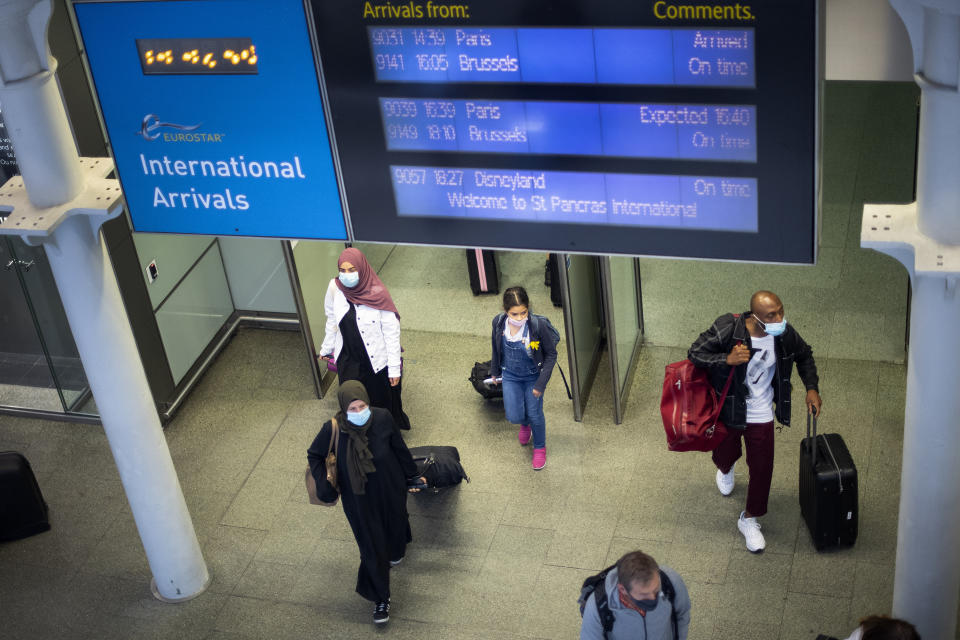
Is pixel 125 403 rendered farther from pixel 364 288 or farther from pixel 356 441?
pixel 364 288

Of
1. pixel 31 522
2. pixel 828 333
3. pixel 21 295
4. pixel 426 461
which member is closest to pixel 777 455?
pixel 828 333

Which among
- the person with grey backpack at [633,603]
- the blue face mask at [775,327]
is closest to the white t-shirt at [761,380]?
the blue face mask at [775,327]

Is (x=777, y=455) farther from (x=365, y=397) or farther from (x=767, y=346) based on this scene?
(x=365, y=397)

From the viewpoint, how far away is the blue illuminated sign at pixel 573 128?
4922 mm

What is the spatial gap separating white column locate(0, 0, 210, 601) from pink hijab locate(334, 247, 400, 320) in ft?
5.20

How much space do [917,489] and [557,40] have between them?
9.18 ft

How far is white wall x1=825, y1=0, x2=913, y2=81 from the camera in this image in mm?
4965

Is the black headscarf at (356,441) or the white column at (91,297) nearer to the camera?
the white column at (91,297)

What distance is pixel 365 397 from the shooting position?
684cm

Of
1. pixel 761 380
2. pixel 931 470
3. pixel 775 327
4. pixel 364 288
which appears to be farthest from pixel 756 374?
pixel 364 288

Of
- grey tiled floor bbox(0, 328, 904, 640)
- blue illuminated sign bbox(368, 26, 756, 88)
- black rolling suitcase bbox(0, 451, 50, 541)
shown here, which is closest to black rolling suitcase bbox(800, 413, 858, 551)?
grey tiled floor bbox(0, 328, 904, 640)

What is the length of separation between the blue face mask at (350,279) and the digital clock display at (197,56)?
2.62m

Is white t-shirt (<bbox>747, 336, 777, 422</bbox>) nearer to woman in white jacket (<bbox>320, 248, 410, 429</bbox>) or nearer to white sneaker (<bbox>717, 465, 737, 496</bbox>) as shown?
white sneaker (<bbox>717, 465, 737, 496</bbox>)

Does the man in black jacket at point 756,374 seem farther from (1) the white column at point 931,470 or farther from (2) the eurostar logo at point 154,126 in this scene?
(2) the eurostar logo at point 154,126
